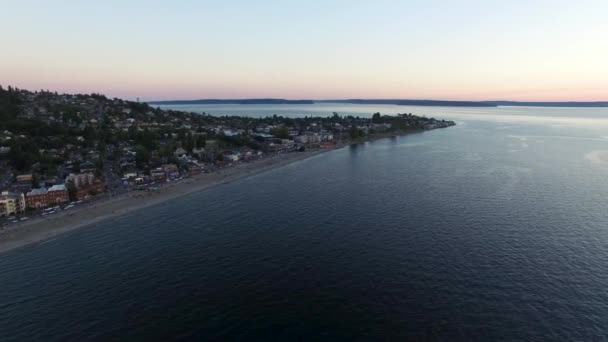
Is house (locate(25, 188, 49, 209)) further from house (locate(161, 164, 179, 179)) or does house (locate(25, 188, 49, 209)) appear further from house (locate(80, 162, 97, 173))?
house (locate(161, 164, 179, 179))

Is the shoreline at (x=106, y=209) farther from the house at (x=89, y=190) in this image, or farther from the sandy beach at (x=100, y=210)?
the house at (x=89, y=190)

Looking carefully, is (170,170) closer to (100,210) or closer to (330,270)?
(100,210)

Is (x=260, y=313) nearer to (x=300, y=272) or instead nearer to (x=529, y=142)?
(x=300, y=272)

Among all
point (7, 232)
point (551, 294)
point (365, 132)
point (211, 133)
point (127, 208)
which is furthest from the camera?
point (365, 132)

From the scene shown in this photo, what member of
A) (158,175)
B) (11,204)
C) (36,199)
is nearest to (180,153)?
(158,175)

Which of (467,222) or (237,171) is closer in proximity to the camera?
(467,222)

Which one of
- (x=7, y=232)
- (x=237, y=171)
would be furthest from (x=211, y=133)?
(x=7, y=232)
